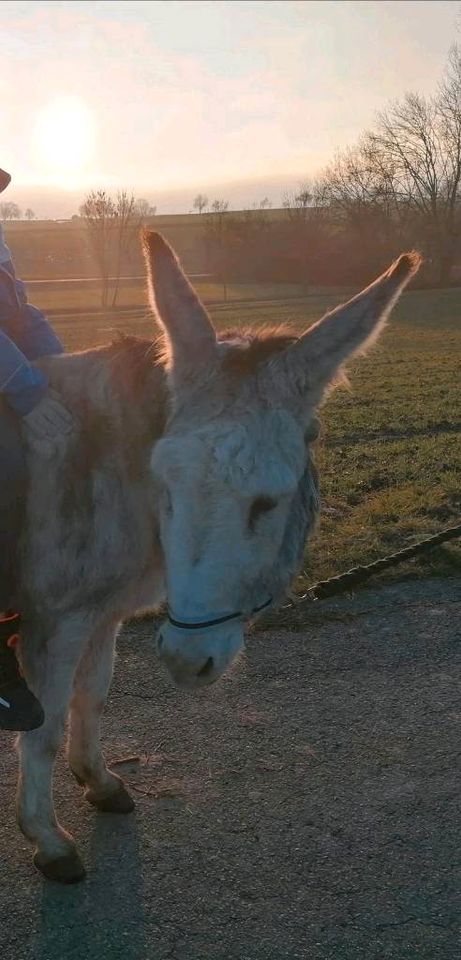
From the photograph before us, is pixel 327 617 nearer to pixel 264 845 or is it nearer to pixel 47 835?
pixel 264 845

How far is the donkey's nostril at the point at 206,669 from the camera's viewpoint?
2.85 meters

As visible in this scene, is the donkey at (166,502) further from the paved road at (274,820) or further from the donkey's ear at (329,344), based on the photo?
the paved road at (274,820)

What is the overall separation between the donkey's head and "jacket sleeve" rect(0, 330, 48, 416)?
2.02 ft

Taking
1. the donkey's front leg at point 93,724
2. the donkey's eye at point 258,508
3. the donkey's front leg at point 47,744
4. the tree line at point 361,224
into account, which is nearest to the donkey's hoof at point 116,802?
the donkey's front leg at point 93,724

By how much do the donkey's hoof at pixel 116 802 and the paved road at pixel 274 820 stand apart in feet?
0.17

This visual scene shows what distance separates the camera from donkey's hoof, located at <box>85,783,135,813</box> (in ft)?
12.7

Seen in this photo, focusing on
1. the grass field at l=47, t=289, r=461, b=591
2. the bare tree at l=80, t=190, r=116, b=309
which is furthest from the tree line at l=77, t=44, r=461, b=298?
the grass field at l=47, t=289, r=461, b=591

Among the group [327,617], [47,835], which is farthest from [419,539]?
[47,835]

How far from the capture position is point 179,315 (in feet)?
10.1

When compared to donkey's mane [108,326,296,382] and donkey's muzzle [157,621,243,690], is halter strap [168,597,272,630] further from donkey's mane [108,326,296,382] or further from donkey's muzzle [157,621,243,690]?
donkey's mane [108,326,296,382]

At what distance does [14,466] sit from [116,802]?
1.74 meters

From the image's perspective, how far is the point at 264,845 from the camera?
3.58m

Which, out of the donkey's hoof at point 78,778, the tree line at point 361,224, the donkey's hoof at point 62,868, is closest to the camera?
the donkey's hoof at point 62,868

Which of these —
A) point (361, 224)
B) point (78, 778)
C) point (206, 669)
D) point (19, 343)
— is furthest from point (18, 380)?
point (361, 224)
